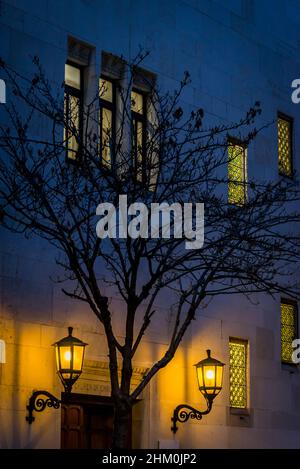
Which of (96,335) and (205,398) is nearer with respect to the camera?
(96,335)

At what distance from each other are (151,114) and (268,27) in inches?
183

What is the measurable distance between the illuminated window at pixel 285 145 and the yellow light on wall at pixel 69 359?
7511 millimetres

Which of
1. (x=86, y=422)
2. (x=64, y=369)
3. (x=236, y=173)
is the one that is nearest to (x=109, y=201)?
(x=64, y=369)

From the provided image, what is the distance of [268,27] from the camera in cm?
2220

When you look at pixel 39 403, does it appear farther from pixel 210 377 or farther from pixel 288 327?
pixel 288 327

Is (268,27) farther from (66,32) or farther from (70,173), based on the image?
(70,173)

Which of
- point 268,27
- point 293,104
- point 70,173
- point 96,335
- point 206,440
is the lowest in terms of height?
point 206,440

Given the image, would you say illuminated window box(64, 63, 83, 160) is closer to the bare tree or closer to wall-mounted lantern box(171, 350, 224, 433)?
the bare tree

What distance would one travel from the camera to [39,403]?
51.8 feet

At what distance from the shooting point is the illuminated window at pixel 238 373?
19453 millimetres

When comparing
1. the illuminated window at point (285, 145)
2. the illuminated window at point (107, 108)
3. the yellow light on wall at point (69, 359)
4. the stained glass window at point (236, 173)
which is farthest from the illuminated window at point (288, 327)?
the yellow light on wall at point (69, 359)

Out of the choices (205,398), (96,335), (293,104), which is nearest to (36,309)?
(96,335)

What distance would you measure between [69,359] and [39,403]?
0.77 metres

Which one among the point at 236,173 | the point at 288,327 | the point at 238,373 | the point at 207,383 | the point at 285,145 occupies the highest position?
the point at 285,145
